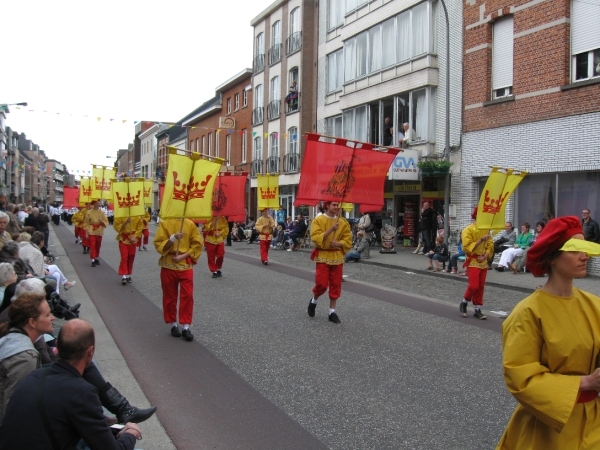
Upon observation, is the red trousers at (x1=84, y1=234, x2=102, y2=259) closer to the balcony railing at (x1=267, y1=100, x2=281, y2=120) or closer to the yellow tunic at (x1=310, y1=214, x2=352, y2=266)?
the yellow tunic at (x1=310, y1=214, x2=352, y2=266)

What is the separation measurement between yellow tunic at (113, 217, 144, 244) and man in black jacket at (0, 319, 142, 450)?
10.8 meters

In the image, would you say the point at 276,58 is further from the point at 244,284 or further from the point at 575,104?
the point at 244,284

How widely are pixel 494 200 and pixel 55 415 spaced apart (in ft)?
25.8

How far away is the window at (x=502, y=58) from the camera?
1794 cm

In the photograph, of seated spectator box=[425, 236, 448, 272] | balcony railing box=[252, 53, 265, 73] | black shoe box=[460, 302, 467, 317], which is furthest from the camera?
balcony railing box=[252, 53, 265, 73]

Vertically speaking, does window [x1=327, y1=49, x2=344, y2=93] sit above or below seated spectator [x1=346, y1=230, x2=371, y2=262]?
above

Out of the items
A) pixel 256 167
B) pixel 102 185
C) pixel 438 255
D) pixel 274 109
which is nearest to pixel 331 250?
pixel 438 255

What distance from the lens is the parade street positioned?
472 centimetres

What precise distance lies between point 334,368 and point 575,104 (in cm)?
1247

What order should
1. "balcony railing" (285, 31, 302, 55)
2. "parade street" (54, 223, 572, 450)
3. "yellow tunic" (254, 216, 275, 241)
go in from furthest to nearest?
"balcony railing" (285, 31, 302, 55), "yellow tunic" (254, 216, 275, 241), "parade street" (54, 223, 572, 450)

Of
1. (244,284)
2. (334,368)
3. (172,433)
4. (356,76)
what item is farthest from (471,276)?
(356,76)

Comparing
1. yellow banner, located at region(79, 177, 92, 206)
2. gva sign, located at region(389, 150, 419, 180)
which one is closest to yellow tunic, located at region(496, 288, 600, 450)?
gva sign, located at region(389, 150, 419, 180)

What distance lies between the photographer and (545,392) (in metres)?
2.51

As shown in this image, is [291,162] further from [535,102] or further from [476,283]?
[476,283]
